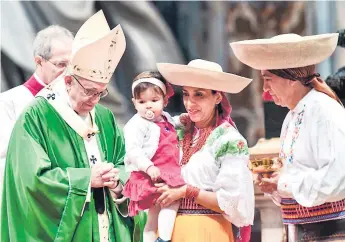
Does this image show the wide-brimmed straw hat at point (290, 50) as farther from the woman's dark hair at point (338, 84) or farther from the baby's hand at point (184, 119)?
the woman's dark hair at point (338, 84)

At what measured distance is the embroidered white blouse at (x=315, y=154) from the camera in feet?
16.4

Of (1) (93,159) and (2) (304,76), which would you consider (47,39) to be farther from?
(2) (304,76)

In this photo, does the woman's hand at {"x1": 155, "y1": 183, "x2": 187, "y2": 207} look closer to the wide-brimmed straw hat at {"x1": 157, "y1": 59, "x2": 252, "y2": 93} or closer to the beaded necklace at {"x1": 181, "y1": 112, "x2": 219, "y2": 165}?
the beaded necklace at {"x1": 181, "y1": 112, "x2": 219, "y2": 165}

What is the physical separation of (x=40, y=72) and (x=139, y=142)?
1301 millimetres

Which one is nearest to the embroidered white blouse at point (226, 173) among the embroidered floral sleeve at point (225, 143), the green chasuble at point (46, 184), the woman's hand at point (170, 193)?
the embroidered floral sleeve at point (225, 143)

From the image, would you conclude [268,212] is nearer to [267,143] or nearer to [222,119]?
[267,143]

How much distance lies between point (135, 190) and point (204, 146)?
1.53 feet

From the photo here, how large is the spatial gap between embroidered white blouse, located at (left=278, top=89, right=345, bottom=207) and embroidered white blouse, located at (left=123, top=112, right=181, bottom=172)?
2.43 ft

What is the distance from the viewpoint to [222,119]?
554 cm

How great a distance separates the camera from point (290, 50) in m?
5.20

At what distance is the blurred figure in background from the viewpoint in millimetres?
6312

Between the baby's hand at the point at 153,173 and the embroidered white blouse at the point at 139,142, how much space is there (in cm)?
5

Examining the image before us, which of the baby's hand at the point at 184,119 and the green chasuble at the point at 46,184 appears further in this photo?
the baby's hand at the point at 184,119

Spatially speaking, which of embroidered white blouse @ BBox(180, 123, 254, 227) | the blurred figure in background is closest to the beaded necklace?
embroidered white blouse @ BBox(180, 123, 254, 227)
